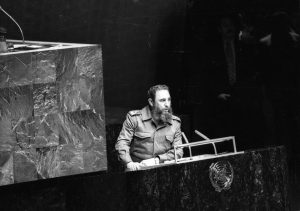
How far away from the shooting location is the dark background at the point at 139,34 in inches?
417

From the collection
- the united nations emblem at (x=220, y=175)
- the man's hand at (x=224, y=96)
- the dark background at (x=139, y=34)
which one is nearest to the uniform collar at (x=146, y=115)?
the united nations emblem at (x=220, y=175)

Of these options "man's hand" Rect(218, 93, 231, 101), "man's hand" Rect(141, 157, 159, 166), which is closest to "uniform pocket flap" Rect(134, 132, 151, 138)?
"man's hand" Rect(141, 157, 159, 166)

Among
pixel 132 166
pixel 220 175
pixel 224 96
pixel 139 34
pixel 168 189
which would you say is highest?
pixel 139 34

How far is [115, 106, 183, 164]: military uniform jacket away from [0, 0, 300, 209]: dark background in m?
1.50

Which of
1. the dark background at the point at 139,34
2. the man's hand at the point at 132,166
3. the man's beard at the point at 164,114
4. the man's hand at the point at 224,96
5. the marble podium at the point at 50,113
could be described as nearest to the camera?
the marble podium at the point at 50,113

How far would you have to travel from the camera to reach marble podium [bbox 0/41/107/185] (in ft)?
24.8

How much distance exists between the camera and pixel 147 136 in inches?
380

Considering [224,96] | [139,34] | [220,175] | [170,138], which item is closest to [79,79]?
[220,175]

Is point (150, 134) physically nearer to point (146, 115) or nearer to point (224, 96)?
point (146, 115)

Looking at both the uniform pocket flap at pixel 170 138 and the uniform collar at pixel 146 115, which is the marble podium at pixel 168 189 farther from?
the uniform collar at pixel 146 115

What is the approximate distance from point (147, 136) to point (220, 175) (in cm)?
120

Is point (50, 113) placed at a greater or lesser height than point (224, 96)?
lesser

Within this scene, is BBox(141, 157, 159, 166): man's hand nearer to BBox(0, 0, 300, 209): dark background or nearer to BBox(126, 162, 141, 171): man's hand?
BBox(126, 162, 141, 171): man's hand

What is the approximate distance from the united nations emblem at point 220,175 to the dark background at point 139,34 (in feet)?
6.94
